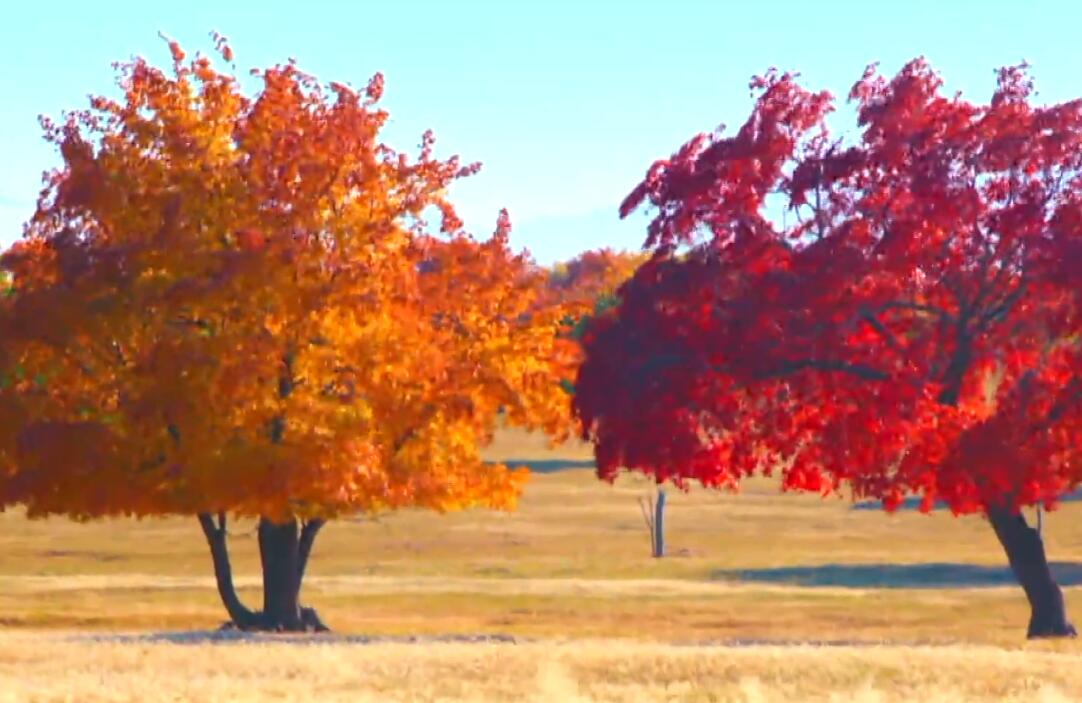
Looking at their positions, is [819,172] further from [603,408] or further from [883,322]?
[603,408]

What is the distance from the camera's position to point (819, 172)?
37188 millimetres

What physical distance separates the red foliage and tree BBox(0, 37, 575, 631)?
454 centimetres

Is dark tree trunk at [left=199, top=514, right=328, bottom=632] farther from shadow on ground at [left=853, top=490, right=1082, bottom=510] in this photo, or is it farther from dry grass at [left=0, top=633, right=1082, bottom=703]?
shadow on ground at [left=853, top=490, right=1082, bottom=510]

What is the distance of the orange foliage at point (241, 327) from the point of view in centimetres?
3884

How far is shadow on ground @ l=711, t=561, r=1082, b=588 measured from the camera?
2739 inches

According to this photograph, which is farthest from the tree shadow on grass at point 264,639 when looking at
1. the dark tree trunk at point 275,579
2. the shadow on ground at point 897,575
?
the shadow on ground at point 897,575

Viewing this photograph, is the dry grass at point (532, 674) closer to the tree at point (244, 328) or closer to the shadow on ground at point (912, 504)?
the tree at point (244, 328)

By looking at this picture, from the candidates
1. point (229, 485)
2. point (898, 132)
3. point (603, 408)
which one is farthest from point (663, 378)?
point (229, 485)

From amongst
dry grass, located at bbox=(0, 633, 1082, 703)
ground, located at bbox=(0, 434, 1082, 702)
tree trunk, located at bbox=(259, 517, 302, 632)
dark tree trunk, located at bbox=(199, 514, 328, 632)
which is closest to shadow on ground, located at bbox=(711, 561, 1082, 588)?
ground, located at bbox=(0, 434, 1082, 702)

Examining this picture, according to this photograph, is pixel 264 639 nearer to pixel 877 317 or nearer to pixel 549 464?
pixel 877 317

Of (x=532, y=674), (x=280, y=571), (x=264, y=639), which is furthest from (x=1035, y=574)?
(x=280, y=571)

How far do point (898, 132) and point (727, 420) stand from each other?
6.21m

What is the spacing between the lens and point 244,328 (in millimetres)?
39562

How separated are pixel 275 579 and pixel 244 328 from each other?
23.0ft
